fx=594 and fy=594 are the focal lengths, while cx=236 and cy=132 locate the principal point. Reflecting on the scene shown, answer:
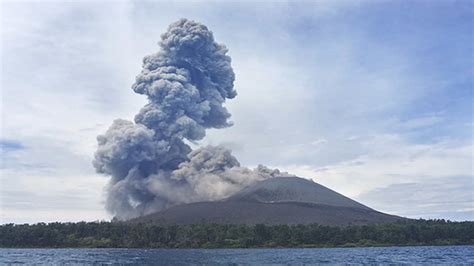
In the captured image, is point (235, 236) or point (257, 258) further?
point (235, 236)

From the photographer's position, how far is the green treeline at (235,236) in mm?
156250

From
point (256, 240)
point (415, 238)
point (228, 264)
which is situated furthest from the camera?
point (415, 238)

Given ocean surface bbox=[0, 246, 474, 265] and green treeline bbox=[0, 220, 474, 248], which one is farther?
green treeline bbox=[0, 220, 474, 248]

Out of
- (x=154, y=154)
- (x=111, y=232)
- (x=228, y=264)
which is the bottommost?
(x=228, y=264)

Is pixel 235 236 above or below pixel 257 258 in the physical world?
above

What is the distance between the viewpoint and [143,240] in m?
161

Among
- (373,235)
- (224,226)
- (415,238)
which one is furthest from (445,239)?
(224,226)

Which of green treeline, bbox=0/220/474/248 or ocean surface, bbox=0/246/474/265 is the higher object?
green treeline, bbox=0/220/474/248

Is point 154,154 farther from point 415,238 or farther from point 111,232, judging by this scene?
point 415,238

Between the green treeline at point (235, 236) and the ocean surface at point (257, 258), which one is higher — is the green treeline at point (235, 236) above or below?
above

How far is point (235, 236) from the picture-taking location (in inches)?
6240

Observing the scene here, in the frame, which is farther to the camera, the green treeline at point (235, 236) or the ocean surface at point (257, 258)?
the green treeline at point (235, 236)

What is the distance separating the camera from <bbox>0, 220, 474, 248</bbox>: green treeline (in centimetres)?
15625

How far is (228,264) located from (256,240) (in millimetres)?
74064
